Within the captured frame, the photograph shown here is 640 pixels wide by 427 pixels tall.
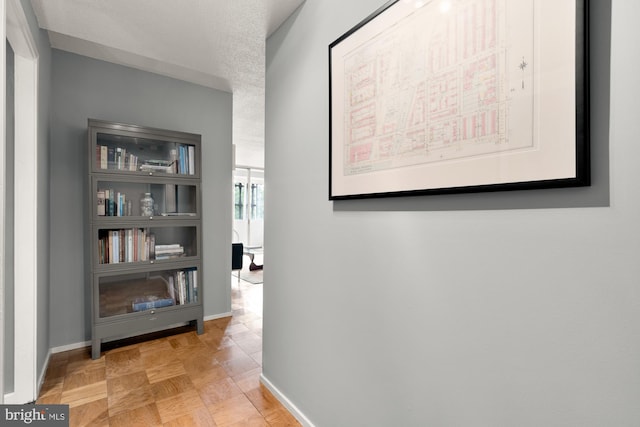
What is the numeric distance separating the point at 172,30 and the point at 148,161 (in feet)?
3.83

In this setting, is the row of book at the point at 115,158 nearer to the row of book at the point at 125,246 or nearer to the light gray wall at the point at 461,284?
the row of book at the point at 125,246

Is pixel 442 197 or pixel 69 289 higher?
pixel 442 197

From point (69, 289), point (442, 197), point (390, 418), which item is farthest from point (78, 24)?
point (390, 418)

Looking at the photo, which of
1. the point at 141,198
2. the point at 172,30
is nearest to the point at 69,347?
the point at 141,198

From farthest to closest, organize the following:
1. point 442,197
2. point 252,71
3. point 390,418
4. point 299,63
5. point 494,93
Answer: point 252,71 < point 299,63 < point 390,418 < point 442,197 < point 494,93

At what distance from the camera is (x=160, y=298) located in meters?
2.83

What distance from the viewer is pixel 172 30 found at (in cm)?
205

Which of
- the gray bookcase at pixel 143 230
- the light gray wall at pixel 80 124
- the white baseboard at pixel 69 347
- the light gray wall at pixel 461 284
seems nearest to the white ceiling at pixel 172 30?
the light gray wall at pixel 80 124

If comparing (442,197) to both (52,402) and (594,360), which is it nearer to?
(594,360)

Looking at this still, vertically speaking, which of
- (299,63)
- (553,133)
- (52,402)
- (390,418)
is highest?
(299,63)

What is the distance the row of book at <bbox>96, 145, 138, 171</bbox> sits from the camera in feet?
8.28

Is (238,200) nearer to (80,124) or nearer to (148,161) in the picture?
(148,161)

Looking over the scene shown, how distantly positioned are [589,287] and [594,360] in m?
0.17
